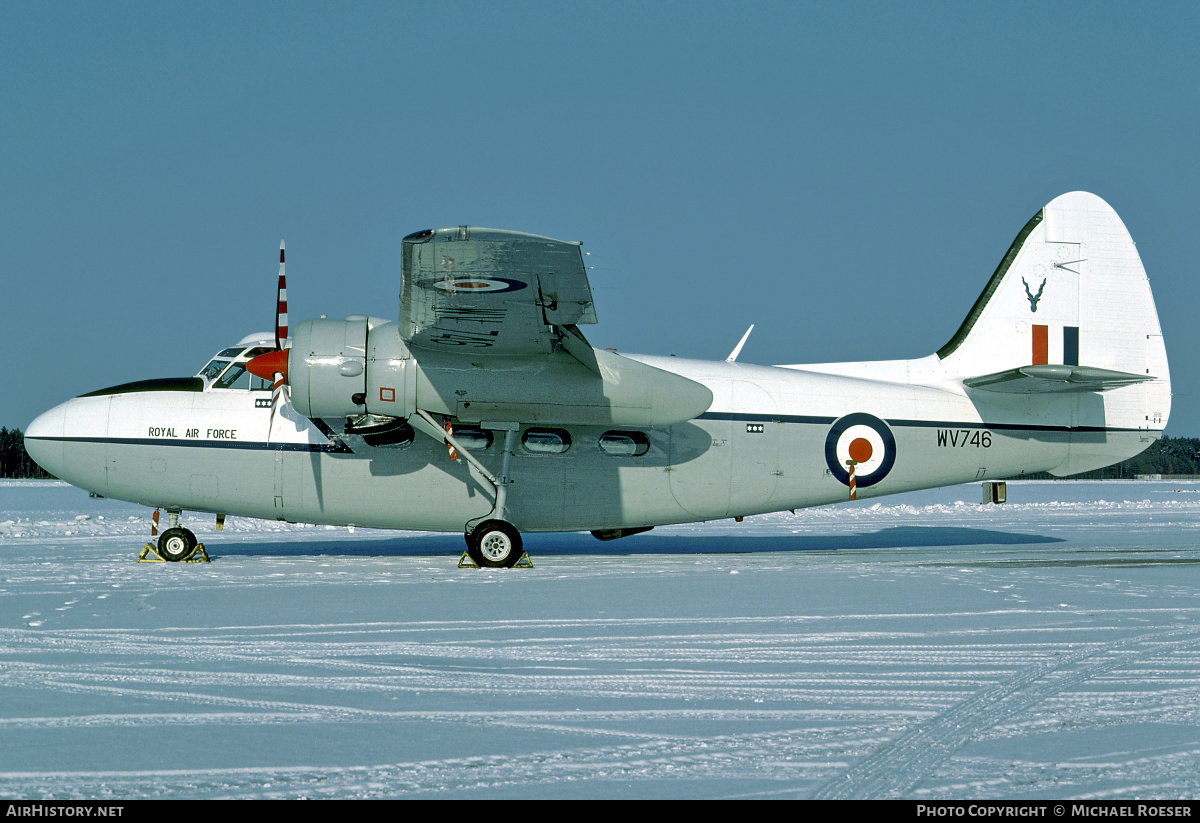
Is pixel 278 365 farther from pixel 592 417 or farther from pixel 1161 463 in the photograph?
pixel 1161 463

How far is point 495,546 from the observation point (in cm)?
1066

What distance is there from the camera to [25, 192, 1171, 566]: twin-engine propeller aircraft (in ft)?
34.4

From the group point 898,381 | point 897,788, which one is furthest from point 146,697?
point 898,381

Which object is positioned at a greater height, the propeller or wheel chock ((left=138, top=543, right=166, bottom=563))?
the propeller

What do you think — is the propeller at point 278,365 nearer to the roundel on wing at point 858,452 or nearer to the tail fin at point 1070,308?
the roundel on wing at point 858,452

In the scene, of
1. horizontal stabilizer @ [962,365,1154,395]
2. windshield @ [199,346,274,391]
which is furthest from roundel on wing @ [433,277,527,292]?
horizontal stabilizer @ [962,365,1154,395]

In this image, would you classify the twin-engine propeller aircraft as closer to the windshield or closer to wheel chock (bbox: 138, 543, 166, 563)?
the windshield

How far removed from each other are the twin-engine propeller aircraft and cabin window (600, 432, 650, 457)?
2 centimetres

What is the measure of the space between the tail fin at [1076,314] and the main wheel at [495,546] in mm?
6348

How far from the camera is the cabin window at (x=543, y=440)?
11.4 m

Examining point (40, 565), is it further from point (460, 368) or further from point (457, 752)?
point (457, 752)

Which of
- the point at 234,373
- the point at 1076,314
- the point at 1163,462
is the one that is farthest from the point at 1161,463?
the point at 234,373

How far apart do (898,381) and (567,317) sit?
5.37 meters

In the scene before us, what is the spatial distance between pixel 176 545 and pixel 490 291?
17.3ft
